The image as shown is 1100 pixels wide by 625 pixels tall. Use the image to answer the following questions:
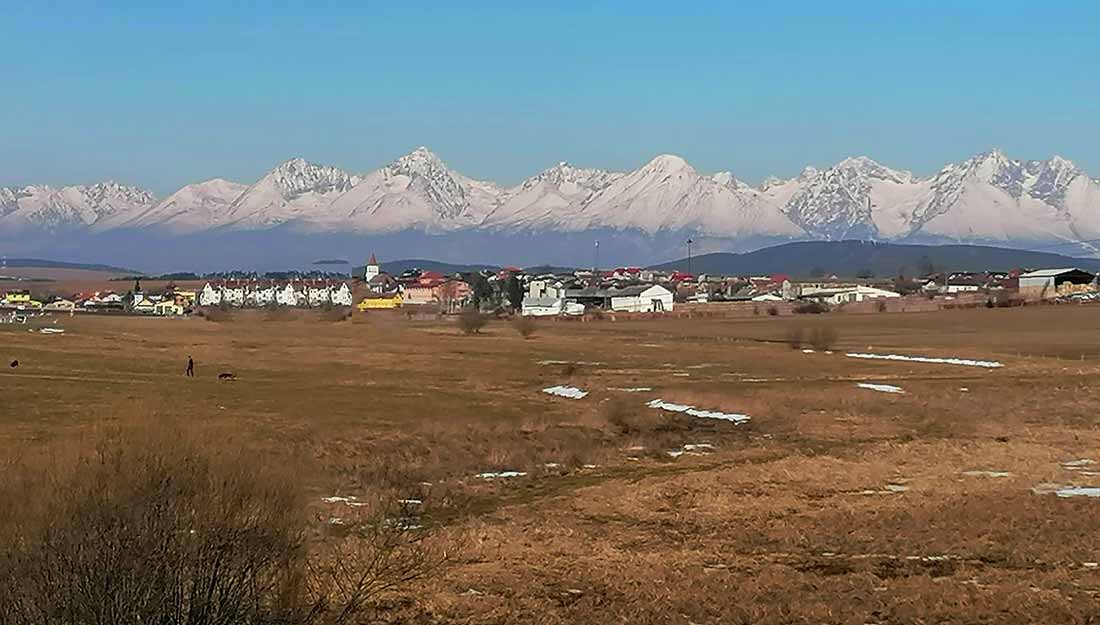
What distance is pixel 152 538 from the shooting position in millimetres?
12430

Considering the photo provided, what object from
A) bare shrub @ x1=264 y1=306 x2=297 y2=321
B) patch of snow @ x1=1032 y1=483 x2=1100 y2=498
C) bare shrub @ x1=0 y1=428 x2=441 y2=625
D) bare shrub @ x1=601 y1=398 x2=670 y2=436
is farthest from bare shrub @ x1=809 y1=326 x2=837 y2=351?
bare shrub @ x1=264 y1=306 x2=297 y2=321

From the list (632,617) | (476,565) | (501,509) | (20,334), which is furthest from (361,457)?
(20,334)

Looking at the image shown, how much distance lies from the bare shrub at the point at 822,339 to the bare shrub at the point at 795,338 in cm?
109

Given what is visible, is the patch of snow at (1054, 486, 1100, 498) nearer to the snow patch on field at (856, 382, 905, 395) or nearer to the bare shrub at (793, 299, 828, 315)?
the snow patch on field at (856, 382, 905, 395)

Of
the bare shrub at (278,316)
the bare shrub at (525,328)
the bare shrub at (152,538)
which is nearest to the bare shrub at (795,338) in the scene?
the bare shrub at (525,328)

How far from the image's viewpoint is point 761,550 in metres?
24.0

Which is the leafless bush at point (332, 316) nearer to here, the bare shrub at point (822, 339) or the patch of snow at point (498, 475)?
the bare shrub at point (822, 339)

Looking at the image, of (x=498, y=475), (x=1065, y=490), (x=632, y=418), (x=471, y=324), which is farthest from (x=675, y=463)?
(x=471, y=324)

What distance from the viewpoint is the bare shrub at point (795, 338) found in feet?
350

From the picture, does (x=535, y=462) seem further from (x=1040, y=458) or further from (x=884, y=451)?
(x=1040, y=458)

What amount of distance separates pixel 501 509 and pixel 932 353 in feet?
231

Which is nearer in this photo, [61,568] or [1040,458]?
[61,568]

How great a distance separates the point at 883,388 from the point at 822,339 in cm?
4195

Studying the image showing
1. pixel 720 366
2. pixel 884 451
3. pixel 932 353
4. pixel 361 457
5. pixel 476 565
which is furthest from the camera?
pixel 932 353
